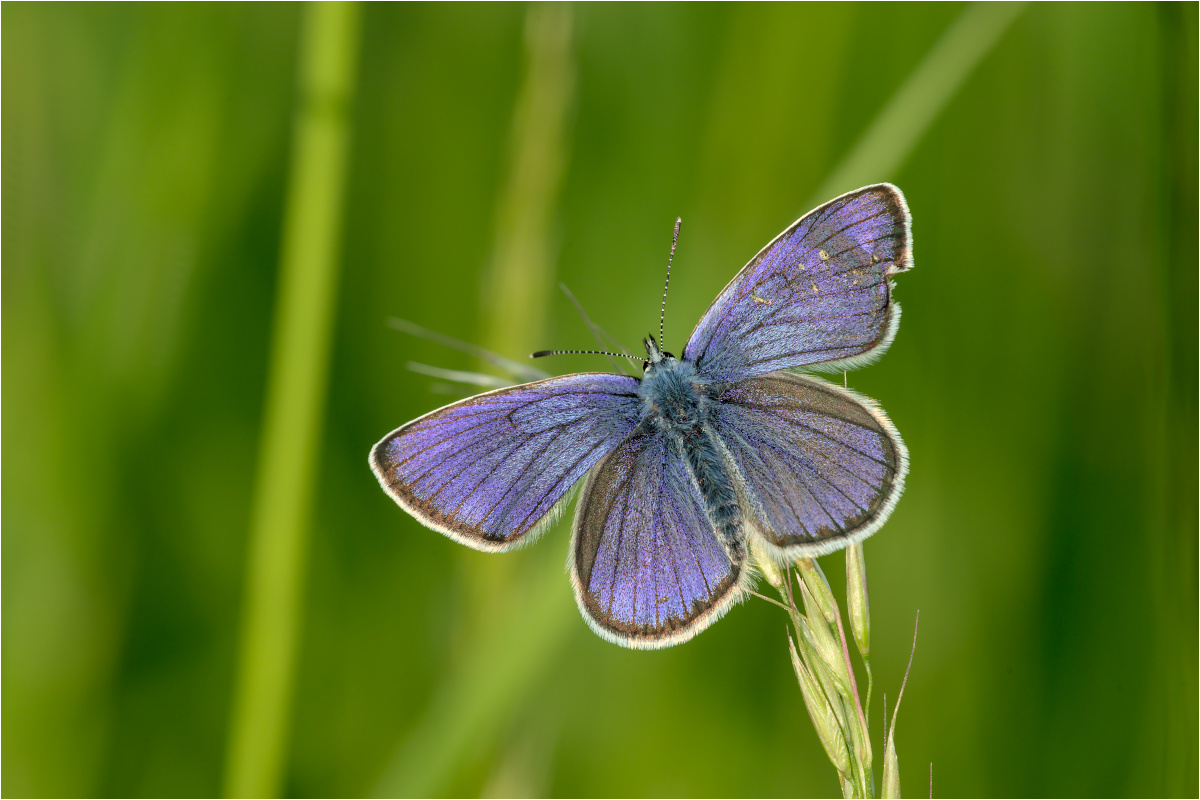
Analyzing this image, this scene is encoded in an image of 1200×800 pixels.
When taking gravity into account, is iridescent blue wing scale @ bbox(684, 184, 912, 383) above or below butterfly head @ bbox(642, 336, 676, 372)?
above

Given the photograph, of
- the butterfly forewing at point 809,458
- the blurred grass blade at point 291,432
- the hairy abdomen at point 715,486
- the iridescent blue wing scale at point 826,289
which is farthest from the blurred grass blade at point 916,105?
the blurred grass blade at point 291,432

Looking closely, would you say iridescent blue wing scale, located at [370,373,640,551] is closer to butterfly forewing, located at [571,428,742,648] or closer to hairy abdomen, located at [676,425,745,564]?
butterfly forewing, located at [571,428,742,648]

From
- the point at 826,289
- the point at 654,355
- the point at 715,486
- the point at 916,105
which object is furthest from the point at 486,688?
the point at 916,105

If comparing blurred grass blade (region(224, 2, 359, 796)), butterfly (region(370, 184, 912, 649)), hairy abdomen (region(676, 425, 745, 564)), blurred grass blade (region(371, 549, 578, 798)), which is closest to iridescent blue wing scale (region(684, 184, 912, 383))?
butterfly (region(370, 184, 912, 649))

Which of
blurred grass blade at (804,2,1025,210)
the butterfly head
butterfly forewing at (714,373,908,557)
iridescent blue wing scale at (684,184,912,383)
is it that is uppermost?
blurred grass blade at (804,2,1025,210)

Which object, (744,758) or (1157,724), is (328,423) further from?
(1157,724)

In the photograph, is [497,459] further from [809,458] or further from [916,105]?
[916,105]

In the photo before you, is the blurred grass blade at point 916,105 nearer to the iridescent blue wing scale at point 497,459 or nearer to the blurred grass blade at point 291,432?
the iridescent blue wing scale at point 497,459

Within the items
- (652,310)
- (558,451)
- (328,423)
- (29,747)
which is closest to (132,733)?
(29,747)
